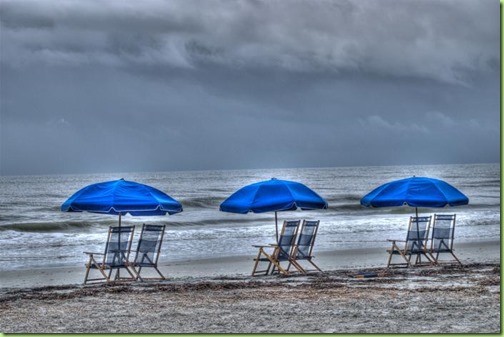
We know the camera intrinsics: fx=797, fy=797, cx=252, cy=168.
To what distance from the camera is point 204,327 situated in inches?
311

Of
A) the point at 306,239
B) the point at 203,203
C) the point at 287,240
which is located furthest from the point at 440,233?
the point at 203,203

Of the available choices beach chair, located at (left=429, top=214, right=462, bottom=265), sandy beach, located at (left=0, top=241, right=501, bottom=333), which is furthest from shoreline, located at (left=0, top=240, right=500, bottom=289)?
beach chair, located at (left=429, top=214, right=462, bottom=265)

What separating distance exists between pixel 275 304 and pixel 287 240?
4117mm

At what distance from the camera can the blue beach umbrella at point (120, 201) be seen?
12.1 metres

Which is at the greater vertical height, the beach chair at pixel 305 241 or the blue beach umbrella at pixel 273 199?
the blue beach umbrella at pixel 273 199

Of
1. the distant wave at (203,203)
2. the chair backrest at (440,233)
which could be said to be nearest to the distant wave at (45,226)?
the distant wave at (203,203)

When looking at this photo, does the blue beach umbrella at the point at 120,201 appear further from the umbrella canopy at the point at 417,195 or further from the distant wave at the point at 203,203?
the distant wave at the point at 203,203

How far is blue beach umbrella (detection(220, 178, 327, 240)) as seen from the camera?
1251 cm

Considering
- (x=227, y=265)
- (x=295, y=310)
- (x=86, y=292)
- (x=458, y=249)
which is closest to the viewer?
(x=295, y=310)

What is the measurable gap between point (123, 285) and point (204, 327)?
458cm

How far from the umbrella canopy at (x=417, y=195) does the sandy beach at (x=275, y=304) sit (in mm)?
1149

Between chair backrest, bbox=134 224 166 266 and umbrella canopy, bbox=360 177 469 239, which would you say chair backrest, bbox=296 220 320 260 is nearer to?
umbrella canopy, bbox=360 177 469 239

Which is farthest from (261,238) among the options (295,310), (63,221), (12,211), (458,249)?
(12,211)

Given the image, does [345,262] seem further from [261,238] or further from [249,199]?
[261,238]
